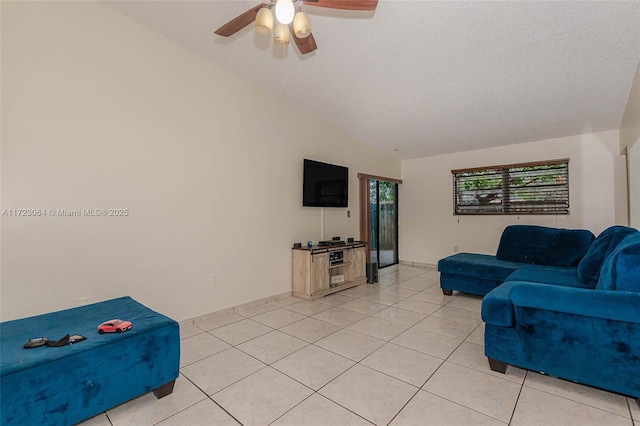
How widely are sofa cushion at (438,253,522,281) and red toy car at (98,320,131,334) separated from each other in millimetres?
3732

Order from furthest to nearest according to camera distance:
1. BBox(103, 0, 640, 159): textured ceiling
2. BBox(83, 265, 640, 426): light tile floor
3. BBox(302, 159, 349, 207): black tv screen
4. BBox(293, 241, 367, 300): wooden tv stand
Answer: BBox(302, 159, 349, 207): black tv screen, BBox(293, 241, 367, 300): wooden tv stand, BBox(103, 0, 640, 159): textured ceiling, BBox(83, 265, 640, 426): light tile floor

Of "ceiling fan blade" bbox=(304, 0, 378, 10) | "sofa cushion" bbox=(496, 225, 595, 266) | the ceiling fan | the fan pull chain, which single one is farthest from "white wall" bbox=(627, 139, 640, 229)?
the fan pull chain

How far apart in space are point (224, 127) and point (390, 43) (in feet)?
6.60

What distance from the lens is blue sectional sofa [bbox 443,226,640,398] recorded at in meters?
1.67

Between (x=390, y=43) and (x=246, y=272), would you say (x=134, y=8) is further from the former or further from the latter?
(x=246, y=272)

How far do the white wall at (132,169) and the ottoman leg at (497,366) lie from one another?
2.60 metres

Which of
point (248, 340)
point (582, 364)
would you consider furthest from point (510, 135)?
point (248, 340)

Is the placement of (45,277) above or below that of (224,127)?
below

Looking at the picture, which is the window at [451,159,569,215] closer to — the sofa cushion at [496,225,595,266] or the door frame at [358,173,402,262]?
the sofa cushion at [496,225,595,266]

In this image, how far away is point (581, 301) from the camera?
5.80ft

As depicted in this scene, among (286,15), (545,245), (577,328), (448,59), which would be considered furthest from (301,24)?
(545,245)

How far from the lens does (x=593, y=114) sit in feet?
12.2

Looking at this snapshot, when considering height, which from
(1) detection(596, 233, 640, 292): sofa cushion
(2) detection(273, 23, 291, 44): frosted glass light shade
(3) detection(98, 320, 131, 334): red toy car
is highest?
(2) detection(273, 23, 291, 44): frosted glass light shade

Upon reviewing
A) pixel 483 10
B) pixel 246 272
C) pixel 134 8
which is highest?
pixel 134 8
